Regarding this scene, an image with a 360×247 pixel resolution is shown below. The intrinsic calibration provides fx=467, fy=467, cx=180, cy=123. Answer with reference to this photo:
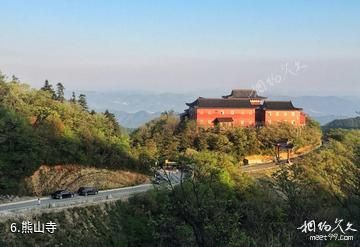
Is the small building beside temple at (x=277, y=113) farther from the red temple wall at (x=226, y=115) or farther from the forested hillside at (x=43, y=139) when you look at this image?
the forested hillside at (x=43, y=139)

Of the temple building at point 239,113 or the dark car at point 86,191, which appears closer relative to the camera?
the dark car at point 86,191

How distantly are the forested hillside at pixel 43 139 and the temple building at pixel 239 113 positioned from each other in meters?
7.80

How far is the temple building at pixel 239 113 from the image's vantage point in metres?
31.7

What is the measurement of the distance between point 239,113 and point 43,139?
15213 millimetres

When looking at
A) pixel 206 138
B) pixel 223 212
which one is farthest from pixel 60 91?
pixel 223 212

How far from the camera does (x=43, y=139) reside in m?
20.9

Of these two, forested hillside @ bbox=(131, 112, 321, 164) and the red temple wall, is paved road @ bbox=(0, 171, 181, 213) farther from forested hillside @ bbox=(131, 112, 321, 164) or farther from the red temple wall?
the red temple wall

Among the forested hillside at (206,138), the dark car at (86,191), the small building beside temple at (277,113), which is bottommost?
the dark car at (86,191)

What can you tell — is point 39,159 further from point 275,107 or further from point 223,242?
point 275,107

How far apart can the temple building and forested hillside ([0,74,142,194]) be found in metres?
7.80

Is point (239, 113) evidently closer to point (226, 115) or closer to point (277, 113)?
point (226, 115)

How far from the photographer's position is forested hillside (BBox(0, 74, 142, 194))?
19.8 metres

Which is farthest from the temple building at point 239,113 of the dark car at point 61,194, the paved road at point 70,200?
the dark car at point 61,194

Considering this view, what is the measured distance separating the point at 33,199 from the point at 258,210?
9.06m
